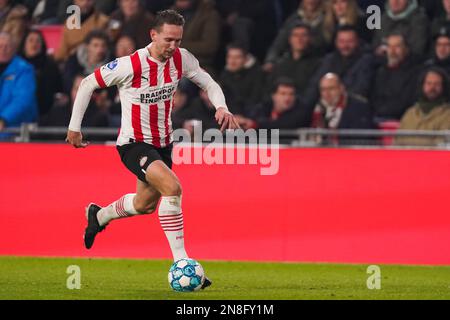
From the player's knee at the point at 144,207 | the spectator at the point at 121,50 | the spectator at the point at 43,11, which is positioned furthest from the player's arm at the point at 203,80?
the spectator at the point at 43,11

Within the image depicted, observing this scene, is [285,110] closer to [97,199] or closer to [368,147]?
[368,147]

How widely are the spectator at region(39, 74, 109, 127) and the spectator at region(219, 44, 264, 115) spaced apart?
5.14ft

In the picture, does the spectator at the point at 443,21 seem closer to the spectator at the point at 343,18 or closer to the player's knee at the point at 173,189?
the spectator at the point at 343,18

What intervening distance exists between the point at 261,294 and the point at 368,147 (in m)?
3.51

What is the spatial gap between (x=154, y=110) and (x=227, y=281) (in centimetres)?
172

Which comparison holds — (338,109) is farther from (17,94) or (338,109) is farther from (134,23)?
(17,94)

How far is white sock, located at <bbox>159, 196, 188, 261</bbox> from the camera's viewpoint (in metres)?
9.77

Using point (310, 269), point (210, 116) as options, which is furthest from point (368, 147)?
point (210, 116)

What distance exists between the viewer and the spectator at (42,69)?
15273 millimetres

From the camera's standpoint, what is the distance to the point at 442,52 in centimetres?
1405

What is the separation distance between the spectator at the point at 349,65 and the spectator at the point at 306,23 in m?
0.45

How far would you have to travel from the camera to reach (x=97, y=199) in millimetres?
12859

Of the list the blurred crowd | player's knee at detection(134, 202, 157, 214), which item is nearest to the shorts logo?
player's knee at detection(134, 202, 157, 214)

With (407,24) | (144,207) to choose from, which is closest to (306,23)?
(407,24)
